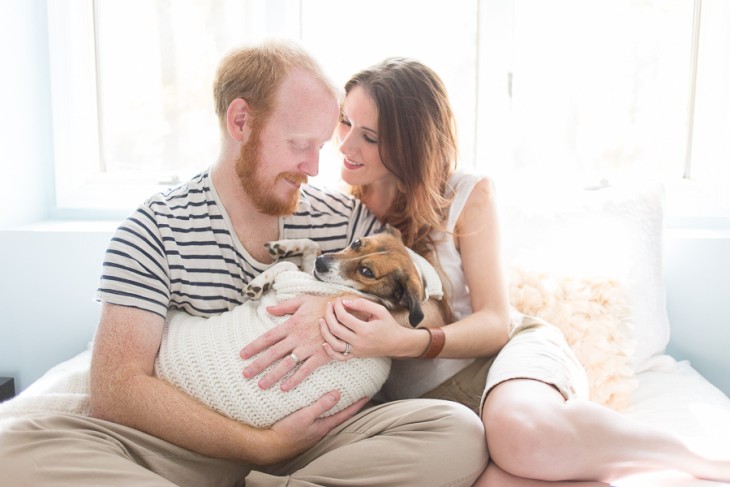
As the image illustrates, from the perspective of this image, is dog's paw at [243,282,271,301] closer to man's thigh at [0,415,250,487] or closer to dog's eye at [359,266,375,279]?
dog's eye at [359,266,375,279]

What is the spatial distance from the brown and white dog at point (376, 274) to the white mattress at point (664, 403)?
509 millimetres

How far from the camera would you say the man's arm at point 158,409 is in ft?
4.92

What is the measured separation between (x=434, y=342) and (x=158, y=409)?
2.25 ft

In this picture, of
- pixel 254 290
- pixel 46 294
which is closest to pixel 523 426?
pixel 254 290

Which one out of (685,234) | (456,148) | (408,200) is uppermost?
(456,148)

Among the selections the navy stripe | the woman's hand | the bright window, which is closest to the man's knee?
the woman's hand

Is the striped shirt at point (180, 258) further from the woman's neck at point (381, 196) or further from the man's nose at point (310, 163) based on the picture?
the woman's neck at point (381, 196)

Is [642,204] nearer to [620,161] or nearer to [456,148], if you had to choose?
[620,161]

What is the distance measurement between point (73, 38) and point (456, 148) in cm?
174

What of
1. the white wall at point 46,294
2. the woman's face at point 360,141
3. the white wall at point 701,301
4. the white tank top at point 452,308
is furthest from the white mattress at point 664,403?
the woman's face at point 360,141

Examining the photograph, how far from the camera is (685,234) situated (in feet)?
8.19

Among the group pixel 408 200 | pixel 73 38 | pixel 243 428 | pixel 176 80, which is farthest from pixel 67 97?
pixel 243 428

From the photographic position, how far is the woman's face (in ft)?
6.36

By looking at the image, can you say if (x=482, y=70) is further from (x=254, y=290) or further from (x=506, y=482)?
(x=506, y=482)
